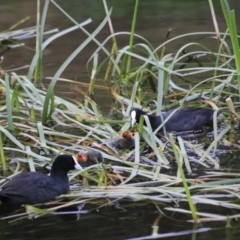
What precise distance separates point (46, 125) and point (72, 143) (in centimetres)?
53

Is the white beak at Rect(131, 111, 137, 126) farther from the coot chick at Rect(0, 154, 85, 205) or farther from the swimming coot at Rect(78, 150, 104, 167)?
the coot chick at Rect(0, 154, 85, 205)

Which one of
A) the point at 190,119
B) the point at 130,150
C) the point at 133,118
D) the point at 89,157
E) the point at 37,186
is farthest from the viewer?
the point at 190,119

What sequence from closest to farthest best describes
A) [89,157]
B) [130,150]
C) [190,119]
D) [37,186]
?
[37,186]
[89,157]
[130,150]
[190,119]

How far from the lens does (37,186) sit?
18.1 ft

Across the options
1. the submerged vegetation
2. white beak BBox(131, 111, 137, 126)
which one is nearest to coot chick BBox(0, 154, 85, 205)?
the submerged vegetation

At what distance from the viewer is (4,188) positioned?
18.0 ft

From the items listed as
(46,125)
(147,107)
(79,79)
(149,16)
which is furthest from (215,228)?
(149,16)

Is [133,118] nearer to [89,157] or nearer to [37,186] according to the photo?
[89,157]

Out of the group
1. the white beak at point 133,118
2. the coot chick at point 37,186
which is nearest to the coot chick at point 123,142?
the white beak at point 133,118

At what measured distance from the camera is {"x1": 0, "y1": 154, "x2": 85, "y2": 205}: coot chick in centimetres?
544

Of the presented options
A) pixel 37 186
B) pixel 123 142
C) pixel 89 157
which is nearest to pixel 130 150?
pixel 123 142

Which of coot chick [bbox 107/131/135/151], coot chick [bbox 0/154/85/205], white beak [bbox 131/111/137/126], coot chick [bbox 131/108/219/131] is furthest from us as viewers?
coot chick [bbox 131/108/219/131]

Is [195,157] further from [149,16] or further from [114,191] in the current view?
[149,16]

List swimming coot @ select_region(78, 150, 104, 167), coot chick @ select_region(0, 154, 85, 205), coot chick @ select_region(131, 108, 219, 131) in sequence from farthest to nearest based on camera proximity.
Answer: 1. coot chick @ select_region(131, 108, 219, 131)
2. swimming coot @ select_region(78, 150, 104, 167)
3. coot chick @ select_region(0, 154, 85, 205)
